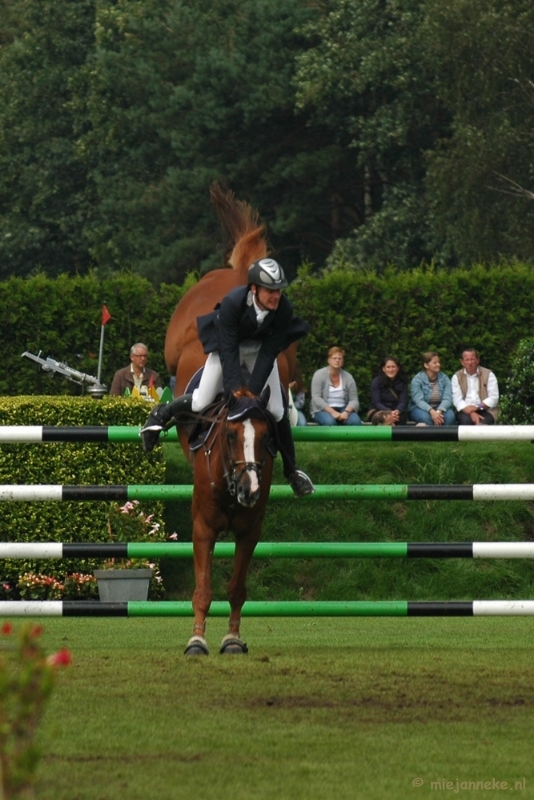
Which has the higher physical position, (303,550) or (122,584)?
(303,550)

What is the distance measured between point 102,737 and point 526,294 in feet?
57.3

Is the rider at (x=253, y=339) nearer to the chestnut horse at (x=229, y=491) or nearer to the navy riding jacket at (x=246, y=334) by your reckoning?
the navy riding jacket at (x=246, y=334)

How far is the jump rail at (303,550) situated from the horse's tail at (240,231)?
172 cm

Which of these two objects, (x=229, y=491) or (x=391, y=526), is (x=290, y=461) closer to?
(x=229, y=491)

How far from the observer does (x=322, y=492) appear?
8.77m

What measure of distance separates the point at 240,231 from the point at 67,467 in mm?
4905

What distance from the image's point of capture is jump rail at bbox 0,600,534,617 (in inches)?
333

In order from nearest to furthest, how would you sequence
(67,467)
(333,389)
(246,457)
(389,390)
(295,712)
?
1. (295,712)
2. (246,457)
3. (67,467)
4. (333,389)
5. (389,390)

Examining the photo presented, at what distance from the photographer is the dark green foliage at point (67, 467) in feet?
46.0

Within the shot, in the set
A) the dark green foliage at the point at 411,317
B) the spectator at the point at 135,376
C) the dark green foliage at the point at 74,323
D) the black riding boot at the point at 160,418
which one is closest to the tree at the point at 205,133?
the dark green foliage at the point at 74,323

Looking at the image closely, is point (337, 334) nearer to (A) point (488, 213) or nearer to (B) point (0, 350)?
(B) point (0, 350)

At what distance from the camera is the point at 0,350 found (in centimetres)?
2145

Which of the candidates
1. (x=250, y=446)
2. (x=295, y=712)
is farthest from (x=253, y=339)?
(x=295, y=712)

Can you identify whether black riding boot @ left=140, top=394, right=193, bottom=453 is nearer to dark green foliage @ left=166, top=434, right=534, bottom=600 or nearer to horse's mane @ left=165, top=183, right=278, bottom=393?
horse's mane @ left=165, top=183, right=278, bottom=393
